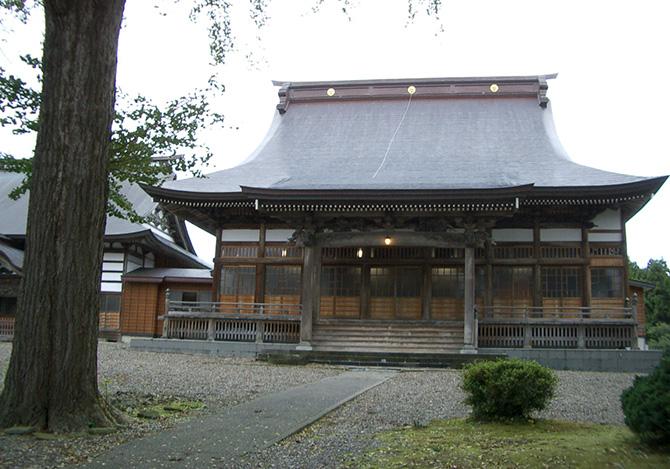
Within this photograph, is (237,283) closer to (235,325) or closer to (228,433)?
(235,325)

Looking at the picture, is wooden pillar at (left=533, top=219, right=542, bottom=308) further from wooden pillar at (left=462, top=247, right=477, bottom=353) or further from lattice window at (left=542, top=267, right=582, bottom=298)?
wooden pillar at (left=462, top=247, right=477, bottom=353)

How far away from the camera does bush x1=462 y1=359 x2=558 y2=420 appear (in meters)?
7.45

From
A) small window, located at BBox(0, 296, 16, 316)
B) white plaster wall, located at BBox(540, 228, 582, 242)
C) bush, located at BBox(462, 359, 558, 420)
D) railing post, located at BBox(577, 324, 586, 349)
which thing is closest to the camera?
bush, located at BBox(462, 359, 558, 420)

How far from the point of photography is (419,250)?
2064cm

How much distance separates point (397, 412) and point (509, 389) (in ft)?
6.96

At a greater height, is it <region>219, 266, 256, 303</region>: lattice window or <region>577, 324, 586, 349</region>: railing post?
<region>219, 266, 256, 303</region>: lattice window

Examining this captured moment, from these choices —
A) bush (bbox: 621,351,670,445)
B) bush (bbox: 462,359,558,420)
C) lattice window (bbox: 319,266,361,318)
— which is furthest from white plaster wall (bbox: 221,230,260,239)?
bush (bbox: 621,351,670,445)

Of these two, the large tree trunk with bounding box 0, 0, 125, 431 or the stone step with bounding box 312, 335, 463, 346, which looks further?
the stone step with bounding box 312, 335, 463, 346

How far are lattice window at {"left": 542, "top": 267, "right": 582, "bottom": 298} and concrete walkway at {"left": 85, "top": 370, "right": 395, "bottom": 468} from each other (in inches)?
439

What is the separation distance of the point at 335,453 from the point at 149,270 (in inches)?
893

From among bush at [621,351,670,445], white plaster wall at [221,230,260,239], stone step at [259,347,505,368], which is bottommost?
stone step at [259,347,505,368]

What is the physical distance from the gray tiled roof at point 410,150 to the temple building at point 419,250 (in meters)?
0.13

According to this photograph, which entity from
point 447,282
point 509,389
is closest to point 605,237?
point 447,282

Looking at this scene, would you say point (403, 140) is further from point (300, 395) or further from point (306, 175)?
point (300, 395)
